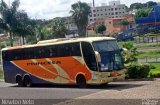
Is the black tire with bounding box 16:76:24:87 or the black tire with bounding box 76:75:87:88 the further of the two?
the black tire with bounding box 16:76:24:87

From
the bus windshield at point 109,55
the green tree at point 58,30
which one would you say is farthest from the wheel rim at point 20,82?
the green tree at point 58,30

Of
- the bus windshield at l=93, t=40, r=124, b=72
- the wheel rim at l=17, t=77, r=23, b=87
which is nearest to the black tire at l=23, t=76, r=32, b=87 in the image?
the wheel rim at l=17, t=77, r=23, b=87

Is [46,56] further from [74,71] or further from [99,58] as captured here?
[99,58]

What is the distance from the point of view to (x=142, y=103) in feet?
47.7

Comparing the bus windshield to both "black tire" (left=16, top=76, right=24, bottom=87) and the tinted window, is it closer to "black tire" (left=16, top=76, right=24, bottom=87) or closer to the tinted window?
the tinted window

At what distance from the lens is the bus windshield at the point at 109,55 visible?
78.2 feet

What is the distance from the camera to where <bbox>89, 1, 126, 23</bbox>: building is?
18700cm

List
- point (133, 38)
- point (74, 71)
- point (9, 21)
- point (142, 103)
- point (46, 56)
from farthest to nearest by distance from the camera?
point (133, 38) < point (9, 21) < point (46, 56) < point (74, 71) < point (142, 103)

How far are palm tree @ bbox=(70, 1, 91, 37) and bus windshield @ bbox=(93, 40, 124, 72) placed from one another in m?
68.2

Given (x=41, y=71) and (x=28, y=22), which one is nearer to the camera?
(x=41, y=71)

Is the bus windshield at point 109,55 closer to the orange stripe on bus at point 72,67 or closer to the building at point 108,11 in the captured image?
the orange stripe on bus at point 72,67

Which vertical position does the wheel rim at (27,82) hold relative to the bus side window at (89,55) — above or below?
below

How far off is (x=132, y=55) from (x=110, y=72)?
8.46 meters

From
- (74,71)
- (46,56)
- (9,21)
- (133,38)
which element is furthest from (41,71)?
(133,38)
